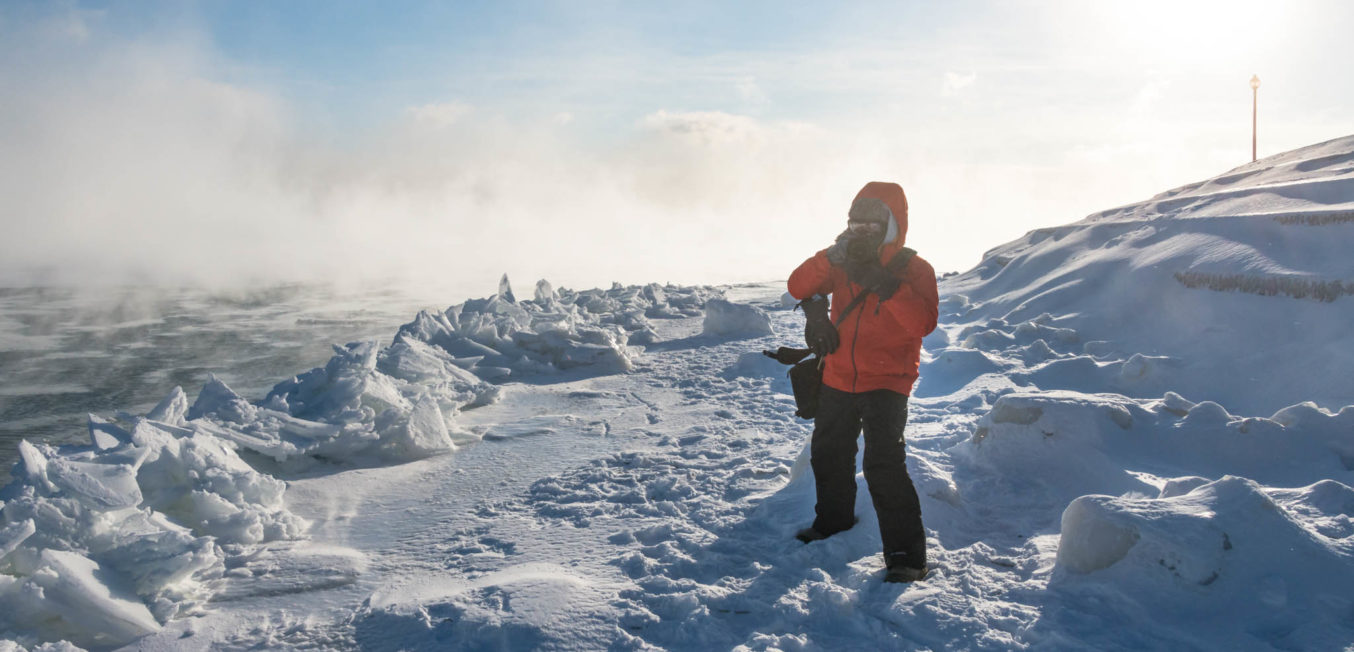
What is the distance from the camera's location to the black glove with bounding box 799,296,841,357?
9.41ft

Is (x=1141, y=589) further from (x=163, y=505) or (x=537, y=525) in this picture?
(x=163, y=505)

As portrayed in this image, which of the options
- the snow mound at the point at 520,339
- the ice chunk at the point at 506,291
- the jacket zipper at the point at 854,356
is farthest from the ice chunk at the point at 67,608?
the ice chunk at the point at 506,291

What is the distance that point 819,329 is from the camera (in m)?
2.88

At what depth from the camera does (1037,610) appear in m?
2.51

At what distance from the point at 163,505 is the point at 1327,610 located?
430 cm

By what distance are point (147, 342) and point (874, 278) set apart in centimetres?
1391

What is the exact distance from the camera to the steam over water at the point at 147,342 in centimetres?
815

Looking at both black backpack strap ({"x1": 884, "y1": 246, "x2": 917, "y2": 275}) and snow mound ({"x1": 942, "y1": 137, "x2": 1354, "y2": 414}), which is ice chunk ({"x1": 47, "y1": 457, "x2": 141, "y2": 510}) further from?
snow mound ({"x1": 942, "y1": 137, "x2": 1354, "y2": 414})

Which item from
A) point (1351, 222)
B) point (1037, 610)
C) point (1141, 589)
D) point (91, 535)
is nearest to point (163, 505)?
point (91, 535)

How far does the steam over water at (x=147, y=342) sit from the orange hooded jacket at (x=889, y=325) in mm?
3998

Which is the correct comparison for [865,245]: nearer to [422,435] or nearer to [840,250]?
[840,250]

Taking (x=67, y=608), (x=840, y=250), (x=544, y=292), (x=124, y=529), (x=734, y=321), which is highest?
(x=840, y=250)

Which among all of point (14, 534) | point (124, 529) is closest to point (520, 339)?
point (124, 529)

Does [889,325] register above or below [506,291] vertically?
below
